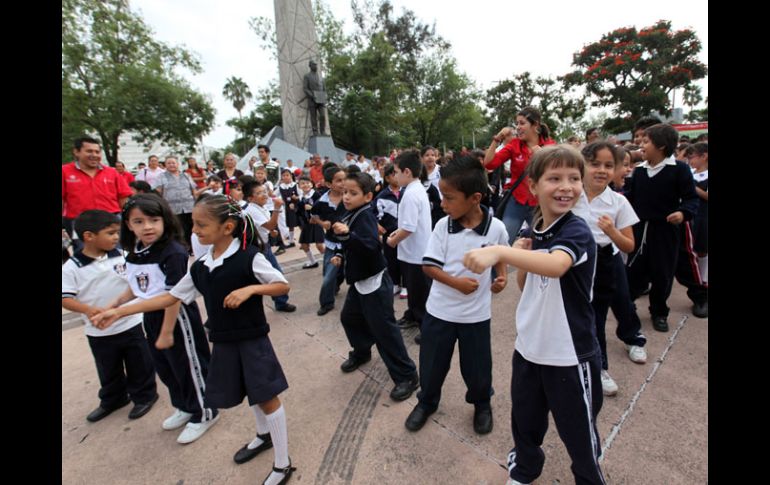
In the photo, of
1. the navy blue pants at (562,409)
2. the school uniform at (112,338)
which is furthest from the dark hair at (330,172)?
the navy blue pants at (562,409)

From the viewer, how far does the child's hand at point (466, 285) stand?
1852 millimetres

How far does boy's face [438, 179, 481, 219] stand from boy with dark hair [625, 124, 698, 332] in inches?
85.5

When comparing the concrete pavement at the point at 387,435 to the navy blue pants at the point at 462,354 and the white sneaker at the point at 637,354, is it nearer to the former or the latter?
the white sneaker at the point at 637,354

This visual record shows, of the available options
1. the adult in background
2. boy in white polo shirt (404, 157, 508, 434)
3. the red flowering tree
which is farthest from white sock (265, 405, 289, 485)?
the red flowering tree

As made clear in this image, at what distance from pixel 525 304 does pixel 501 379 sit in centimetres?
130

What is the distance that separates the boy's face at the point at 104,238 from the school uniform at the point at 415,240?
2167 mm

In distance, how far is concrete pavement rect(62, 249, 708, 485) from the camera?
187 centimetres

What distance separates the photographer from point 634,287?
3.31m

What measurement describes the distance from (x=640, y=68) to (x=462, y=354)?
106ft

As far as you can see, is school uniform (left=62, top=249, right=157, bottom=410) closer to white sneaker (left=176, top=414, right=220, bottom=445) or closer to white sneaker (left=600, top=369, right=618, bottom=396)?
white sneaker (left=176, top=414, right=220, bottom=445)

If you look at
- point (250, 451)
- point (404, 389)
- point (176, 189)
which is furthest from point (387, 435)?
point (176, 189)

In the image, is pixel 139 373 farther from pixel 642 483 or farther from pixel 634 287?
pixel 634 287
